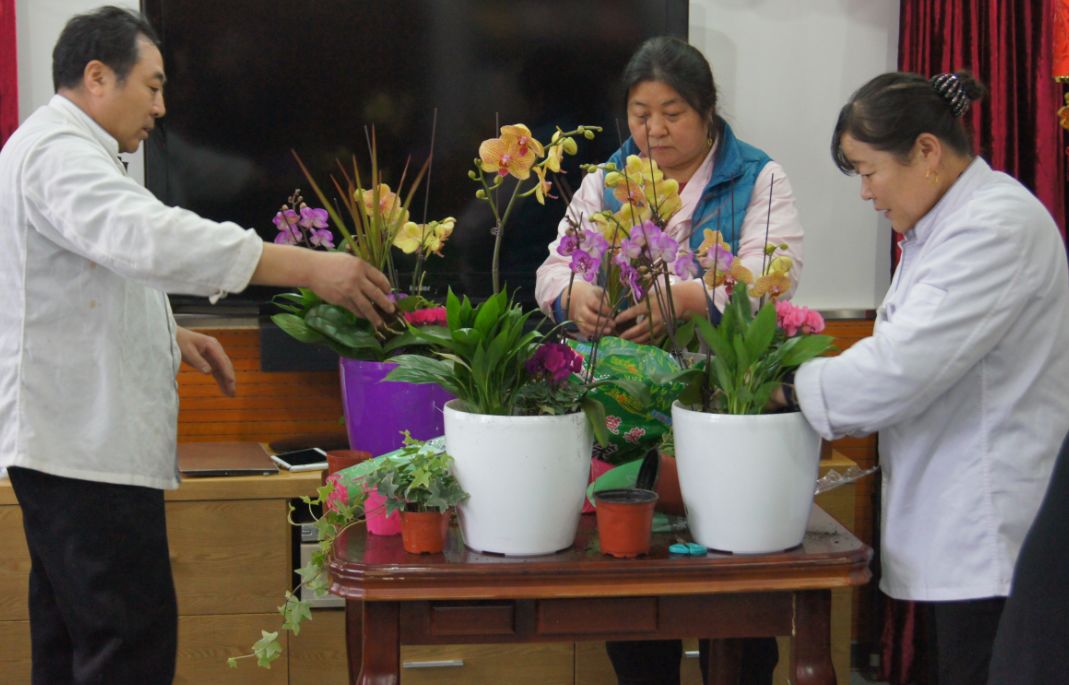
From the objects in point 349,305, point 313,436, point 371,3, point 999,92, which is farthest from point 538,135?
point 349,305

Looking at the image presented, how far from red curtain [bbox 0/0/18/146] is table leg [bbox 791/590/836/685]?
7.66ft

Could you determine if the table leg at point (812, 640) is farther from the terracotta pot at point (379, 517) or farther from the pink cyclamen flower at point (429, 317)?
the pink cyclamen flower at point (429, 317)

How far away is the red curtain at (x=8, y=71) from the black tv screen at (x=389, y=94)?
0.32m

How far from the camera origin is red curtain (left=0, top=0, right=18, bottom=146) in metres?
3.02

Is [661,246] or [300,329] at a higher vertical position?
[661,246]

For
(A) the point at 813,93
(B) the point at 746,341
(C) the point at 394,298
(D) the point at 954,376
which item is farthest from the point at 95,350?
(A) the point at 813,93

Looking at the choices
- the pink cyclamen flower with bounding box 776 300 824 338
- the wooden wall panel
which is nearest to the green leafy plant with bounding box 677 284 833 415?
the pink cyclamen flower with bounding box 776 300 824 338

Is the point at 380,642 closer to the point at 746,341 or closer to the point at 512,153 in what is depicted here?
the point at 746,341

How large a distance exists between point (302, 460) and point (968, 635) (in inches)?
71.3

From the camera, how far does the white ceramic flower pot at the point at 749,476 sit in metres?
1.51

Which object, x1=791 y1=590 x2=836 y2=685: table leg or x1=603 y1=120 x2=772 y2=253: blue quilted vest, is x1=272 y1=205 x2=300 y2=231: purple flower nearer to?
x1=603 y1=120 x2=772 y2=253: blue quilted vest

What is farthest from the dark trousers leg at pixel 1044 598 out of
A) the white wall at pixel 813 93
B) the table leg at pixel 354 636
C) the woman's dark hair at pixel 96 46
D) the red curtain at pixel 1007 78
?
the white wall at pixel 813 93

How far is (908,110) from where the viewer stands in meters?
1.73

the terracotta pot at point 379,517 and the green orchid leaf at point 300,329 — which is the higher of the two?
the green orchid leaf at point 300,329
